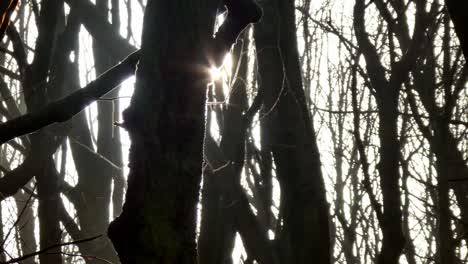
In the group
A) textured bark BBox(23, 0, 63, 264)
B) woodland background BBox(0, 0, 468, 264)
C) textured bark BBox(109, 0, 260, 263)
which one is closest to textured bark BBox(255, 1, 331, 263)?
woodland background BBox(0, 0, 468, 264)

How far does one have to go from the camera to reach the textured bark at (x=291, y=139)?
2.41m

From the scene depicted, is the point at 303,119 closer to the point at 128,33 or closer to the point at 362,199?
the point at 128,33

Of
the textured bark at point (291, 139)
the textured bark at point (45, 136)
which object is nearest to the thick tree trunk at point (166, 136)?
the textured bark at point (291, 139)

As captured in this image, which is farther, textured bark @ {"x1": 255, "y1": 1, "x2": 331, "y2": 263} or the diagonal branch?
textured bark @ {"x1": 255, "y1": 1, "x2": 331, "y2": 263}

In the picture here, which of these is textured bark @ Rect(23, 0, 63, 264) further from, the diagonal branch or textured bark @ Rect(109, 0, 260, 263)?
textured bark @ Rect(109, 0, 260, 263)

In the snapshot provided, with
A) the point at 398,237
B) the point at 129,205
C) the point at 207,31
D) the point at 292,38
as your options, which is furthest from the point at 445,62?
the point at 129,205

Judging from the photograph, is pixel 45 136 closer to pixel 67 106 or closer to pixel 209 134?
pixel 209 134

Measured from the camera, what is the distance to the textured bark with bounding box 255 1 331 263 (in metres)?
2.41

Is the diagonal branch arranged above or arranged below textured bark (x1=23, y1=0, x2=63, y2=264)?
below

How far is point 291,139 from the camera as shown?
2.60m

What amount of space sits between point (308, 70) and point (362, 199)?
5.64ft

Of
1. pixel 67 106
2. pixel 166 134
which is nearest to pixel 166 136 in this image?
pixel 166 134

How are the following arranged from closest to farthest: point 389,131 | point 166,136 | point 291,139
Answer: point 166,136 < point 389,131 < point 291,139

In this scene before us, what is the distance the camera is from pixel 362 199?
680 centimetres
